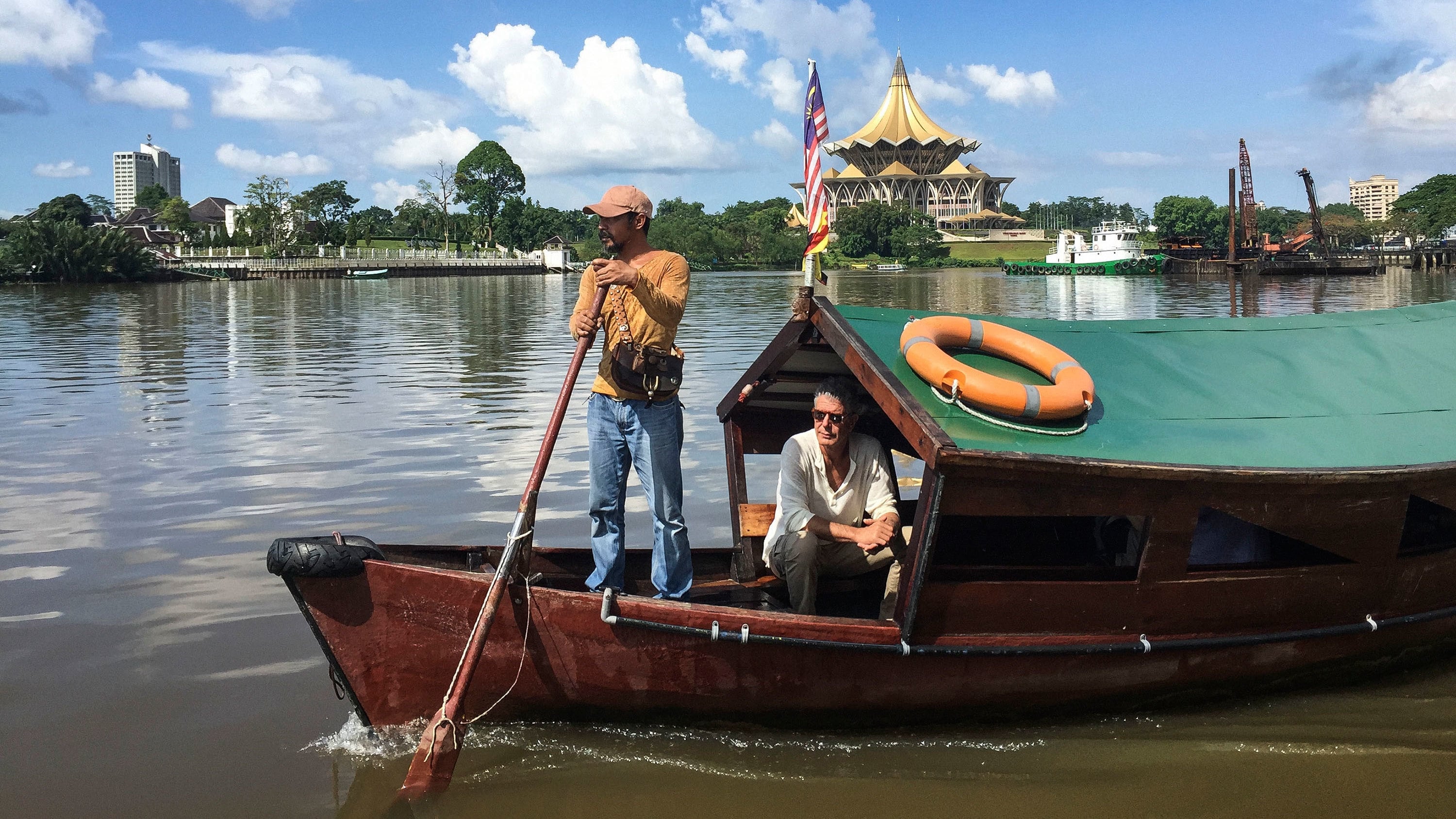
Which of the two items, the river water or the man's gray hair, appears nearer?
the river water

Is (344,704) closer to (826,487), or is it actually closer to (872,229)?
(826,487)

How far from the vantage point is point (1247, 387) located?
5.19 m

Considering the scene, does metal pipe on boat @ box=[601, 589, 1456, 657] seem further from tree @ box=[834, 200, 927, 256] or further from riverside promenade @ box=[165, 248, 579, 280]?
tree @ box=[834, 200, 927, 256]

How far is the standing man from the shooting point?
14.1 ft

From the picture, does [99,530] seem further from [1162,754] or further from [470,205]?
[470,205]

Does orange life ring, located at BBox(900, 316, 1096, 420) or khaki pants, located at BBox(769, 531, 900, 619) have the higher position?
orange life ring, located at BBox(900, 316, 1096, 420)

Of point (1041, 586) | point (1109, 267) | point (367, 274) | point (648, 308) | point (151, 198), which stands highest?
point (151, 198)

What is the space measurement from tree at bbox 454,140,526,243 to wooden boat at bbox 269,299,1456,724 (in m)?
88.9

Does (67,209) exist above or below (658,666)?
above

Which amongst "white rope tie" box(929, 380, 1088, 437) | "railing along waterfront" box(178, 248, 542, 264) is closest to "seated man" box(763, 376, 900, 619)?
"white rope tie" box(929, 380, 1088, 437)

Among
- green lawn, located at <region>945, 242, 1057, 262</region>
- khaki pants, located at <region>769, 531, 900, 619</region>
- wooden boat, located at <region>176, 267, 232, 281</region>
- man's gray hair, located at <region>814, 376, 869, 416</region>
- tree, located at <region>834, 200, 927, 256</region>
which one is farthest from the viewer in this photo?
green lawn, located at <region>945, 242, 1057, 262</region>

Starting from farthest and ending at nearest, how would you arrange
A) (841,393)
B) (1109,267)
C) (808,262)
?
(1109,267)
(808,262)
(841,393)

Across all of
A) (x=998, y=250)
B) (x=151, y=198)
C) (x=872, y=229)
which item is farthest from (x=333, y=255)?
(x=998, y=250)

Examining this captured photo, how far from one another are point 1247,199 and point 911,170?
50.3m
